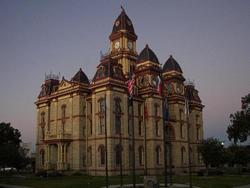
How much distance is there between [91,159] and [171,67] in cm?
2704

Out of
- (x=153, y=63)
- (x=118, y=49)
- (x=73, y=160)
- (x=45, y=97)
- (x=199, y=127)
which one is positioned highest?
(x=118, y=49)

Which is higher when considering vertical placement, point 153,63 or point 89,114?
point 153,63

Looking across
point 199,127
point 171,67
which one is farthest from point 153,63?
point 199,127

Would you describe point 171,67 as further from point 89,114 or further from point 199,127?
point 89,114

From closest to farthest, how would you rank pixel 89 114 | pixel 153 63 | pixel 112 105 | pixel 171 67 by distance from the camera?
pixel 112 105 < pixel 89 114 < pixel 153 63 < pixel 171 67

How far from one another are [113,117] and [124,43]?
76.3 ft

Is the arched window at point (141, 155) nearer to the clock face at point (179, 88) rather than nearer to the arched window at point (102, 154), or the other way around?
the arched window at point (102, 154)

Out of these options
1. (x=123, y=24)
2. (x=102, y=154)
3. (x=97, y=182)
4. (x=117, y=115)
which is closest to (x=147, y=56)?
(x=123, y=24)

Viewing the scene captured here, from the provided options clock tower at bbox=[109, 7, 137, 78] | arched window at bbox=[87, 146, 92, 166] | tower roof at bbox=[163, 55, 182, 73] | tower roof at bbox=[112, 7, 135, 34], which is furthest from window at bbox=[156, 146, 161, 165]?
tower roof at bbox=[112, 7, 135, 34]

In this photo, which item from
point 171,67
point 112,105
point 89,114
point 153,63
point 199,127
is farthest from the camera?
point 199,127

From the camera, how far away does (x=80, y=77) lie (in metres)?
65.8

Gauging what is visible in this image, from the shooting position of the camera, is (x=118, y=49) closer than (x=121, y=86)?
No

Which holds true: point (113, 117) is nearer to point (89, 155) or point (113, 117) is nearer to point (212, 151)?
point (89, 155)

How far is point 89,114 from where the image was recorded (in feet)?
210
